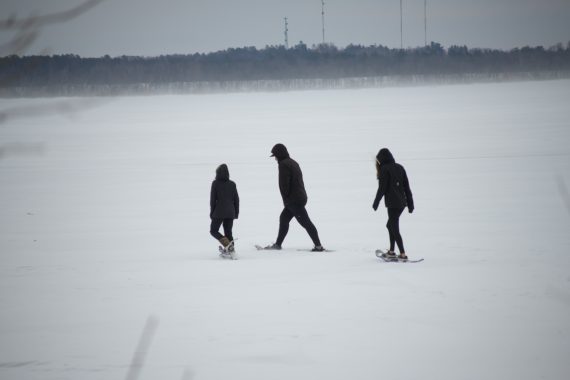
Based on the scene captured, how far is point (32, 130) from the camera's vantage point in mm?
45000

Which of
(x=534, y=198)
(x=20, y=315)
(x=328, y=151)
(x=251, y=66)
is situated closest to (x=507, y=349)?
(x=20, y=315)

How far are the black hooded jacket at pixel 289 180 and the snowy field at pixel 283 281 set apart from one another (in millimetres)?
772

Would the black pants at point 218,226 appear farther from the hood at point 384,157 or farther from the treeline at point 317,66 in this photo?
the treeline at point 317,66

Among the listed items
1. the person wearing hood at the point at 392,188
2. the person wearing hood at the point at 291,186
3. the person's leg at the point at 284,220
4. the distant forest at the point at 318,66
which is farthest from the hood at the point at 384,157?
the distant forest at the point at 318,66

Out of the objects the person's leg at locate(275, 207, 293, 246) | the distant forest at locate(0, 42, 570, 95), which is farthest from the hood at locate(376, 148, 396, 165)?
the distant forest at locate(0, 42, 570, 95)

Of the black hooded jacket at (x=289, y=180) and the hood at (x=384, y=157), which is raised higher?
the hood at (x=384, y=157)

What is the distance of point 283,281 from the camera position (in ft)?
27.1

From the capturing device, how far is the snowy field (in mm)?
5586

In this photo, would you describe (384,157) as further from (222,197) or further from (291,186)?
(222,197)

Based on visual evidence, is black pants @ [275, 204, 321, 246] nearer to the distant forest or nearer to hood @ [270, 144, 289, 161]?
hood @ [270, 144, 289, 161]

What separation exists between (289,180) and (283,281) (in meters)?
1.93

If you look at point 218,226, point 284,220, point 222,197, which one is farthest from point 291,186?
point 218,226

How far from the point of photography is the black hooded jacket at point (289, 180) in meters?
9.80

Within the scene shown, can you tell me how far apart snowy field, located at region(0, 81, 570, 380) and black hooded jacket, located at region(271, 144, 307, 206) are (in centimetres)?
77
